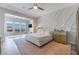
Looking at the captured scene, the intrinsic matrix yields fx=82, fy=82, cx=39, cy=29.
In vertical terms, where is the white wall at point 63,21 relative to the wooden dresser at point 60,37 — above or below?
above

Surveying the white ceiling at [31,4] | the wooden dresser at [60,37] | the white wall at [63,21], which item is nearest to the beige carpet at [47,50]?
the wooden dresser at [60,37]

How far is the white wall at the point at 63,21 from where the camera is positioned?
7.94ft

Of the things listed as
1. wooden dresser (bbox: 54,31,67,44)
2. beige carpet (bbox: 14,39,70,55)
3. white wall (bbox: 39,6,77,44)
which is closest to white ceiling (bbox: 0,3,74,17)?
white wall (bbox: 39,6,77,44)

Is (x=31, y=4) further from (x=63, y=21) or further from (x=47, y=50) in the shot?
(x=47, y=50)

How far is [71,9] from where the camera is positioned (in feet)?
7.86

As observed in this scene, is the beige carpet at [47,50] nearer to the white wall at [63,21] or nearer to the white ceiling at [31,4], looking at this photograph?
the white wall at [63,21]

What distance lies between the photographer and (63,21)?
8.36 ft

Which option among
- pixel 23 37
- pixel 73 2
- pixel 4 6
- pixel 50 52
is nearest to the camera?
pixel 73 2

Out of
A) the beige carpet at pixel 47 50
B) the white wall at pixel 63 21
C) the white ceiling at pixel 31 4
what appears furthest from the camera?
the white wall at pixel 63 21

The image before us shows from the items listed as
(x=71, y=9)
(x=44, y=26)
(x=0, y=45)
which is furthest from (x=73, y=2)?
(x=0, y=45)

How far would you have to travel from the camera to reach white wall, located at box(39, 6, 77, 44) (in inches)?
95.3

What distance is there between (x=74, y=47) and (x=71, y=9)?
3.66ft

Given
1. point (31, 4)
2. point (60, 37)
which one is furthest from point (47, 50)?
point (31, 4)
